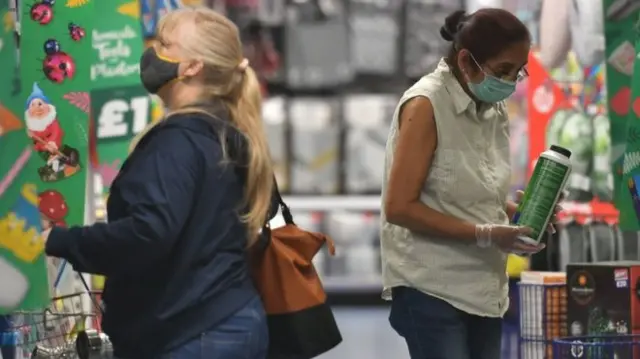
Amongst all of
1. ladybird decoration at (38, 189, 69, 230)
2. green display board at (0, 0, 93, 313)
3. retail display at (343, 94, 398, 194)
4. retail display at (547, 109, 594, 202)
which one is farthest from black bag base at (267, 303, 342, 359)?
retail display at (343, 94, 398, 194)

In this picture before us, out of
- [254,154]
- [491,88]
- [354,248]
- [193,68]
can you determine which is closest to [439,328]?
[491,88]

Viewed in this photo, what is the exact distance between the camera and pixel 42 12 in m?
4.04

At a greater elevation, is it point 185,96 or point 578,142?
point 185,96

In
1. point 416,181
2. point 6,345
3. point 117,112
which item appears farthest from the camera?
point 117,112

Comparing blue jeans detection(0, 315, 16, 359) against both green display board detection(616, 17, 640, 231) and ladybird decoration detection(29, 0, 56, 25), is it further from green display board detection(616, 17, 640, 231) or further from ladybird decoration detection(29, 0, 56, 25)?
green display board detection(616, 17, 640, 231)

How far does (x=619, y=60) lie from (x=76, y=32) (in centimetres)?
189

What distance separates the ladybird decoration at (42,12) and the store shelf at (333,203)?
4812 millimetres

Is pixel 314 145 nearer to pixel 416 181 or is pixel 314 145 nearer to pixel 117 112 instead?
pixel 117 112

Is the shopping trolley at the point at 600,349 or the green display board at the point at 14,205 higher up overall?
the green display board at the point at 14,205

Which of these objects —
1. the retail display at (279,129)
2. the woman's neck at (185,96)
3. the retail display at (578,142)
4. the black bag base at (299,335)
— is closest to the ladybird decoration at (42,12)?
the woman's neck at (185,96)

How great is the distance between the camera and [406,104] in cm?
336

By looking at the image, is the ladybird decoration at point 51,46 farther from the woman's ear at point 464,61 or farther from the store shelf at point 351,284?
the store shelf at point 351,284

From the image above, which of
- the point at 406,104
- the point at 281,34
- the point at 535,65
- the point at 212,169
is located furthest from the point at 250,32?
the point at 212,169

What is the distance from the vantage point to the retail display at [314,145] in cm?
885
